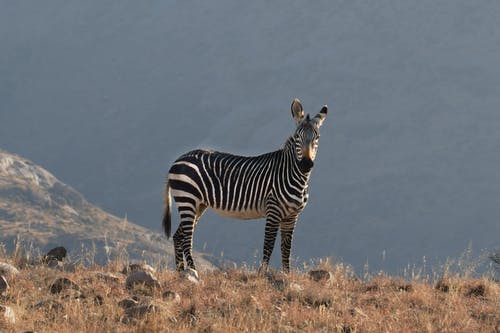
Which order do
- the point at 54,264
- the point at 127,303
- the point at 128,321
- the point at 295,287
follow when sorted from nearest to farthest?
1. the point at 128,321
2. the point at 127,303
3. the point at 295,287
4. the point at 54,264

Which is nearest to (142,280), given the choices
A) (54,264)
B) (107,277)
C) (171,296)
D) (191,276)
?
(107,277)

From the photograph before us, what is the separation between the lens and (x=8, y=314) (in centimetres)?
881

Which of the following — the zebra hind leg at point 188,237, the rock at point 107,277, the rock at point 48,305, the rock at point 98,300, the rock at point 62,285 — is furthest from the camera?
the zebra hind leg at point 188,237

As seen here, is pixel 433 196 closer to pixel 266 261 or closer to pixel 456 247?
pixel 456 247

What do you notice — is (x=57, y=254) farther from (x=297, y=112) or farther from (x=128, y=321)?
(x=128, y=321)

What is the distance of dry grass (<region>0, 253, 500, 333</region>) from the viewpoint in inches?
357

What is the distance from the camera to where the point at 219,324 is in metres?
9.00

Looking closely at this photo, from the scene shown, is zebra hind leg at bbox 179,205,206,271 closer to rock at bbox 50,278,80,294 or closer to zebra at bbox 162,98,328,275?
zebra at bbox 162,98,328,275

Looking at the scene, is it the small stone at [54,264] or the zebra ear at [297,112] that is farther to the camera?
the zebra ear at [297,112]

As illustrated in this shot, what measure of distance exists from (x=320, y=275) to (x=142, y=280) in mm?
3299

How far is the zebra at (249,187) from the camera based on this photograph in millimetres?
13898

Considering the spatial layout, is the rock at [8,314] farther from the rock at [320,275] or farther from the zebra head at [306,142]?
the zebra head at [306,142]

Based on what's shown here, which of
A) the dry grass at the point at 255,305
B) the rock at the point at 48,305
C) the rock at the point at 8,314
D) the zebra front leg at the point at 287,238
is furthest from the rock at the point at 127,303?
the zebra front leg at the point at 287,238

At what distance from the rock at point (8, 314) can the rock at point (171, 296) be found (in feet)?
6.71
